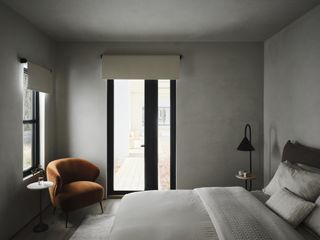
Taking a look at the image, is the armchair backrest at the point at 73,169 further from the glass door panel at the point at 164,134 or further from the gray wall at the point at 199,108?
the glass door panel at the point at 164,134

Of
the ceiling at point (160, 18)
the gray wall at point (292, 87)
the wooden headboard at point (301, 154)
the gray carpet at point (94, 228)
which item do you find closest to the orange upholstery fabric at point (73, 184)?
the gray carpet at point (94, 228)

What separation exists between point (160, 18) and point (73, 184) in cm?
247

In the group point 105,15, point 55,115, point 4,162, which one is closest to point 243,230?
point 4,162

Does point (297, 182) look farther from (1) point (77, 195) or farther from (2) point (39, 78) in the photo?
(2) point (39, 78)

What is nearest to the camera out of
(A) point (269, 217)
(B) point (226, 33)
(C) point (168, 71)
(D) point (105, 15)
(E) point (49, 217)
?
(A) point (269, 217)

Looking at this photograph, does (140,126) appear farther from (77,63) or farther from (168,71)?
(77,63)

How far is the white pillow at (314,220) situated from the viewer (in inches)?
73.4

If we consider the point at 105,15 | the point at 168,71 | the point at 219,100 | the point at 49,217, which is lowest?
the point at 49,217

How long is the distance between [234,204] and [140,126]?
2298 mm

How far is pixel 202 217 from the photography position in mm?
2033

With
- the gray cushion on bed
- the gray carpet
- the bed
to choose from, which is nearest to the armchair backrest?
the gray carpet

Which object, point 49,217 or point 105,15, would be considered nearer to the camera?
point 105,15

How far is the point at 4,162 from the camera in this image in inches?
105

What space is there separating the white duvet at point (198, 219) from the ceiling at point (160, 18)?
6.70 ft
